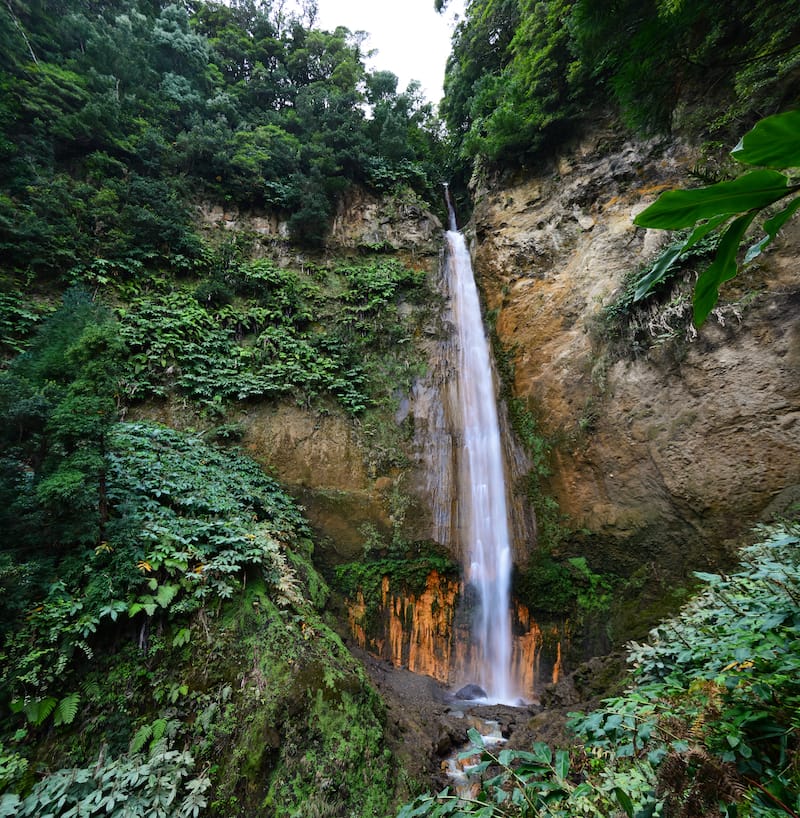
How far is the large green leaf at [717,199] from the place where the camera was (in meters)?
0.82

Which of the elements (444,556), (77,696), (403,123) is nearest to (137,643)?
(77,696)

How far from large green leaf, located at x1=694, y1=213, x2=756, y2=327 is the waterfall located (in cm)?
748

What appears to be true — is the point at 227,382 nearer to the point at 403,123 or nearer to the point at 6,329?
the point at 6,329

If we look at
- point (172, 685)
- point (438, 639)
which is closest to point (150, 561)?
point (172, 685)

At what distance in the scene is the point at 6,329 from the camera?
698 centimetres

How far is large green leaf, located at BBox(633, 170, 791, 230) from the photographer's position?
0.82 meters

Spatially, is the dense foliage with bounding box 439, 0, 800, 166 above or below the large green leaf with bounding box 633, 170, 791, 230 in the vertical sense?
above

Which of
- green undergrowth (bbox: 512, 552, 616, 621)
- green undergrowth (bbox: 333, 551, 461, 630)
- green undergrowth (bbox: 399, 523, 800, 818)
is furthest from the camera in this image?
green undergrowth (bbox: 333, 551, 461, 630)

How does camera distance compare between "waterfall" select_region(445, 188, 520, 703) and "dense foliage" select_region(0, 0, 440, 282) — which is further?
"dense foliage" select_region(0, 0, 440, 282)

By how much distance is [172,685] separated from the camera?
3666 millimetres

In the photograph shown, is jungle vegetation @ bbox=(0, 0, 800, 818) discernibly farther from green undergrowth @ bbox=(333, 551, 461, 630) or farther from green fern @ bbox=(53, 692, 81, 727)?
green undergrowth @ bbox=(333, 551, 461, 630)

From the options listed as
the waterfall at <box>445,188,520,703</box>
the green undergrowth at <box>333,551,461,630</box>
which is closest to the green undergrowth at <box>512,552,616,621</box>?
the waterfall at <box>445,188,520,703</box>

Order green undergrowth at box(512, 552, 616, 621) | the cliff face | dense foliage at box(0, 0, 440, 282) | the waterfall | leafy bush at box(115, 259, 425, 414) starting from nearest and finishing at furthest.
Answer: the cliff face, green undergrowth at box(512, 552, 616, 621), the waterfall, leafy bush at box(115, 259, 425, 414), dense foliage at box(0, 0, 440, 282)

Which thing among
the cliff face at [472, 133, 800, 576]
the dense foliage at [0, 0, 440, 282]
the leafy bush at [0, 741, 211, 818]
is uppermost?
the dense foliage at [0, 0, 440, 282]
